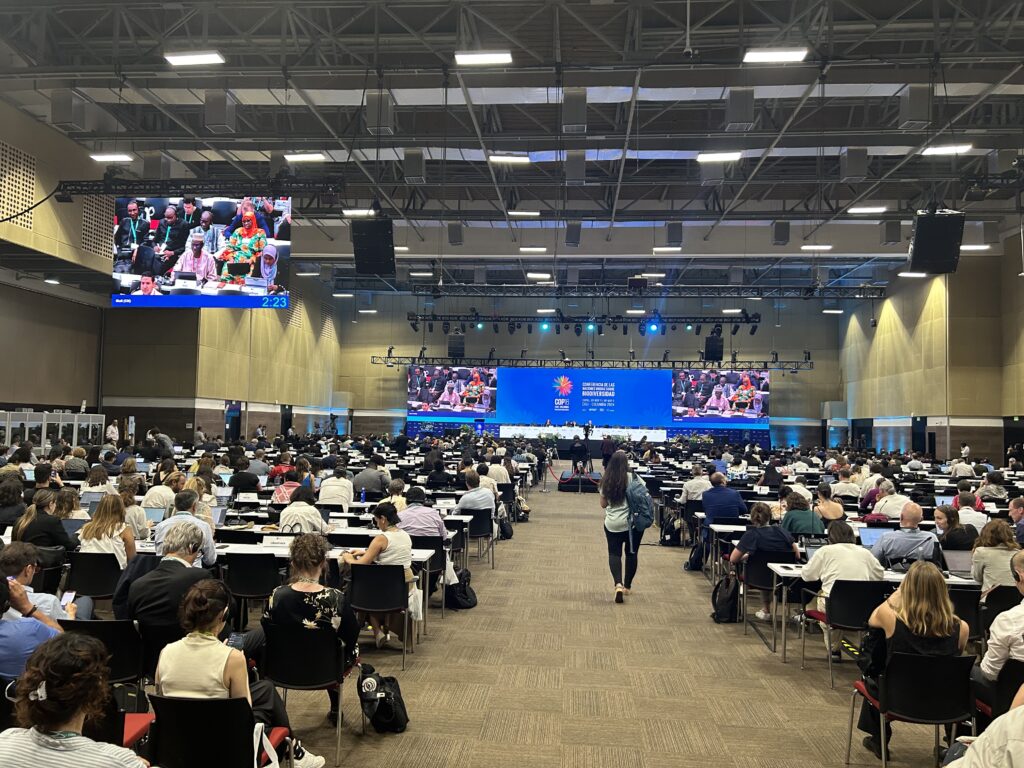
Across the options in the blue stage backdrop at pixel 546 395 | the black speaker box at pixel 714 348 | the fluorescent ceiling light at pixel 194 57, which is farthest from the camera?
the blue stage backdrop at pixel 546 395

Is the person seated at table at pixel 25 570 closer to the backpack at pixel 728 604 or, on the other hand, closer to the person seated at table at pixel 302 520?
the person seated at table at pixel 302 520

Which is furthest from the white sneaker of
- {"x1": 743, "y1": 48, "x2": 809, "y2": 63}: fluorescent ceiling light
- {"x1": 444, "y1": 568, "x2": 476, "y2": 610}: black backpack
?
{"x1": 743, "y1": 48, "x2": 809, "y2": 63}: fluorescent ceiling light

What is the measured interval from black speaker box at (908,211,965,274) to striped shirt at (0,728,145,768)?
46.4ft

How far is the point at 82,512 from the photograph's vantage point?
730cm

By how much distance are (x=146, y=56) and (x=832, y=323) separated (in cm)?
3106

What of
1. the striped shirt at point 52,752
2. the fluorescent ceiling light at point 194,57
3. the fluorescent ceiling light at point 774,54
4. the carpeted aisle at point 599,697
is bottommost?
the carpeted aisle at point 599,697

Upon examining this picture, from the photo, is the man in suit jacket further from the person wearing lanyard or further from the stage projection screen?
the stage projection screen

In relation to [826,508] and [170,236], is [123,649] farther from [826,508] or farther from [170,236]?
[170,236]

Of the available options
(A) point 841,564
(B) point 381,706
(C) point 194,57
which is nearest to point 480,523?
(A) point 841,564

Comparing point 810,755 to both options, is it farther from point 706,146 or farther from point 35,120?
point 35,120

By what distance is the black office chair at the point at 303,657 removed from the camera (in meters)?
4.23

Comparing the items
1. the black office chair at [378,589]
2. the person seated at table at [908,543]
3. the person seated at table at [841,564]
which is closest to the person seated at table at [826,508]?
the person seated at table at [908,543]

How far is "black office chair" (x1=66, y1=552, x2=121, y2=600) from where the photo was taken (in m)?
5.94

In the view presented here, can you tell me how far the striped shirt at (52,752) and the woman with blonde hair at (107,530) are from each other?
4075 millimetres
